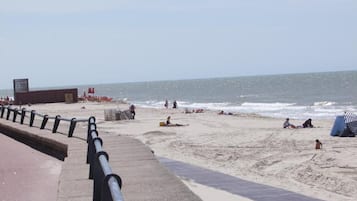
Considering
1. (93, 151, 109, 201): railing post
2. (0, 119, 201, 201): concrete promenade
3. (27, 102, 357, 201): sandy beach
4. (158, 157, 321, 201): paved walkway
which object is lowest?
(27, 102, 357, 201): sandy beach

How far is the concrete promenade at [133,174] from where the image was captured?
6.18 metres

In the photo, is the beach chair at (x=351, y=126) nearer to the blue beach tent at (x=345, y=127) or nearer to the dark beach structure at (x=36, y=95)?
the blue beach tent at (x=345, y=127)

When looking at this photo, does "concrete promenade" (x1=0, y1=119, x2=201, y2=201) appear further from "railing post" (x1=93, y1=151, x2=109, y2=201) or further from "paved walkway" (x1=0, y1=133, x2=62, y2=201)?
"railing post" (x1=93, y1=151, x2=109, y2=201)

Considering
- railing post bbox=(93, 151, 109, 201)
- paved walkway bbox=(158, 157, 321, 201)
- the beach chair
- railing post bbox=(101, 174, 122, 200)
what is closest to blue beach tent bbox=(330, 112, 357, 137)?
the beach chair

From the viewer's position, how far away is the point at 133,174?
7168 millimetres

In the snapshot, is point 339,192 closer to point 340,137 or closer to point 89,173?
point 89,173

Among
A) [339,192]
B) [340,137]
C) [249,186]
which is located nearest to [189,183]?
[249,186]

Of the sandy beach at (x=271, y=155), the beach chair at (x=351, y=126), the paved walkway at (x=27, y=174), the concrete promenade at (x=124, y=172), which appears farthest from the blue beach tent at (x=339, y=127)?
the paved walkway at (x=27, y=174)

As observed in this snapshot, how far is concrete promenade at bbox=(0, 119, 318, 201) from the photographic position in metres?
6.18

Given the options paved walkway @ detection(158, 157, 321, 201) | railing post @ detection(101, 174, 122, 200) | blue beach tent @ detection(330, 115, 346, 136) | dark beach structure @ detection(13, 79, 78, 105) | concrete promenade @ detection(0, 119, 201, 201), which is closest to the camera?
railing post @ detection(101, 174, 122, 200)

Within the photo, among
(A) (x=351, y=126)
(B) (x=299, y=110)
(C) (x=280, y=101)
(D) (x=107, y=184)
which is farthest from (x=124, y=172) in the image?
(C) (x=280, y=101)

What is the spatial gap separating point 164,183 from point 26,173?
368 centimetres

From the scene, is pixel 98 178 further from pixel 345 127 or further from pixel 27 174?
pixel 345 127

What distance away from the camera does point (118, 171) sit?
24.3 ft
